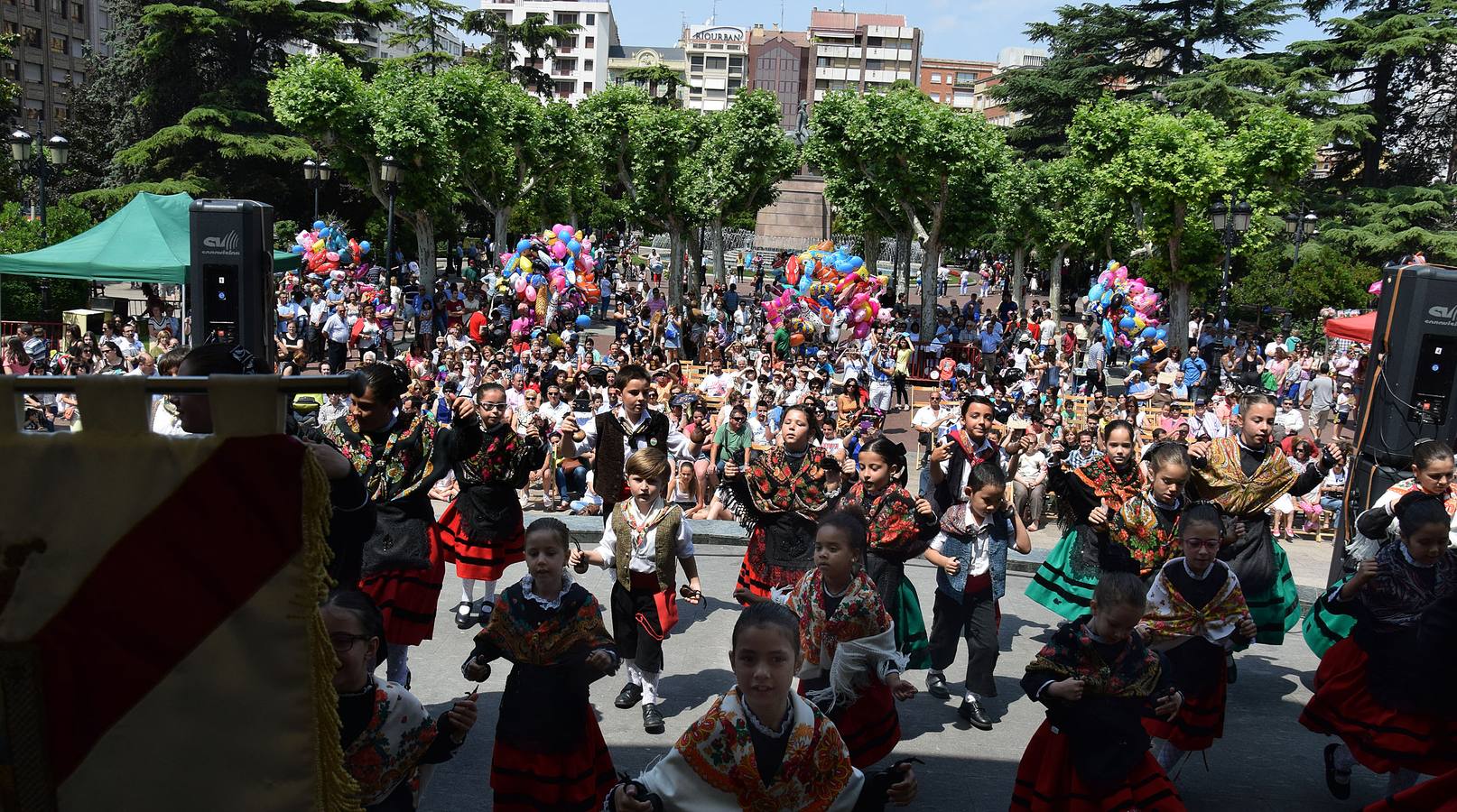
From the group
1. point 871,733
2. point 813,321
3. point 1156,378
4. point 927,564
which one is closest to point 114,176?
point 813,321

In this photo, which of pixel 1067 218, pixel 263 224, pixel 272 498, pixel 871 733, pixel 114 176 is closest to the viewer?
pixel 272 498

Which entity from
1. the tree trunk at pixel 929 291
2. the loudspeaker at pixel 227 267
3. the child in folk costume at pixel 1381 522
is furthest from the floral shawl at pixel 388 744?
the tree trunk at pixel 929 291

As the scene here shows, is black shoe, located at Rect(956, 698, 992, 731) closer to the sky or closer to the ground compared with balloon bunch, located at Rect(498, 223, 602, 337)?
closer to the ground

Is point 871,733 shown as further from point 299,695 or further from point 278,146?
point 278,146

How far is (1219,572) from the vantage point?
5.42 m

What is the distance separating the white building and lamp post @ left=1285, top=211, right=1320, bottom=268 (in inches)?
3080

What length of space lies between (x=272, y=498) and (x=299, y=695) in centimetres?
36

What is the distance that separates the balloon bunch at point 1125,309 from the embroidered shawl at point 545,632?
1956 cm

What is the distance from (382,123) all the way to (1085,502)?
25909mm

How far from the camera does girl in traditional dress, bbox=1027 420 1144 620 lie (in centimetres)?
663

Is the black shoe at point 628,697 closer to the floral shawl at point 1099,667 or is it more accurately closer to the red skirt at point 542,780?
the red skirt at point 542,780

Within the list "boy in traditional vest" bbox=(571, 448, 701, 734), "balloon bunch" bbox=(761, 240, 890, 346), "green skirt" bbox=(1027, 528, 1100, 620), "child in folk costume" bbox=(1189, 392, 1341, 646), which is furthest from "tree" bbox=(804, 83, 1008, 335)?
"boy in traditional vest" bbox=(571, 448, 701, 734)

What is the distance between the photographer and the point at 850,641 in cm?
480

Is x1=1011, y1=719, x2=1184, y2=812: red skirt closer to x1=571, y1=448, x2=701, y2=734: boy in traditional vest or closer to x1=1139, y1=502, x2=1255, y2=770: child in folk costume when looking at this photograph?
x1=1139, y1=502, x2=1255, y2=770: child in folk costume
